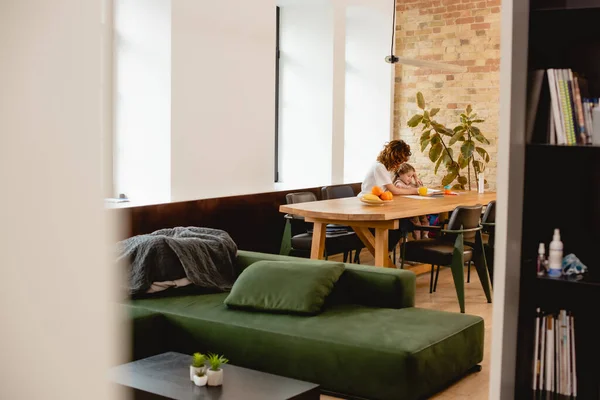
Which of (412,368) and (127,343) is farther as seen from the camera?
(127,343)

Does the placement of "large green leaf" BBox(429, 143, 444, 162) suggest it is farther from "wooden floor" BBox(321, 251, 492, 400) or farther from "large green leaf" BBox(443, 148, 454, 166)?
"wooden floor" BBox(321, 251, 492, 400)

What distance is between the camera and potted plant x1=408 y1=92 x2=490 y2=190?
8875mm

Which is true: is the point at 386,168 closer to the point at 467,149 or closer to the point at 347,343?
the point at 467,149

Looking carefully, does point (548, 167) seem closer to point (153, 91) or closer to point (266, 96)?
point (153, 91)

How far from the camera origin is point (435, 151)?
9.20 meters

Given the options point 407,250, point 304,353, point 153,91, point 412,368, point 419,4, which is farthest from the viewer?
point 419,4

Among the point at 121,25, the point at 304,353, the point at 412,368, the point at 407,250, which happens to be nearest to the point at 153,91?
the point at 121,25

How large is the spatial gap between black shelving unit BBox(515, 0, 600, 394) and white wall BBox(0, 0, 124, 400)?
219cm

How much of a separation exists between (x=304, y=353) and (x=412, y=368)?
584 mm

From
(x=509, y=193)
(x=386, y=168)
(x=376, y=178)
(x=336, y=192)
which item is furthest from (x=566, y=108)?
(x=336, y=192)

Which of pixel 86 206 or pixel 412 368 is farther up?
pixel 86 206

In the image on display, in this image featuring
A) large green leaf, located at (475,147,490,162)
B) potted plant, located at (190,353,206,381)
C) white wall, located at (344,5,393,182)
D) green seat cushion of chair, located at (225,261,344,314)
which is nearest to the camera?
potted plant, located at (190,353,206,381)

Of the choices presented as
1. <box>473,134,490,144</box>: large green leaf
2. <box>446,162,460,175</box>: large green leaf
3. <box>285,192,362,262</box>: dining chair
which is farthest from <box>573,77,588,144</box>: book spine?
<box>446,162,460,175</box>: large green leaf

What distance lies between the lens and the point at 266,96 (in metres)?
7.79
